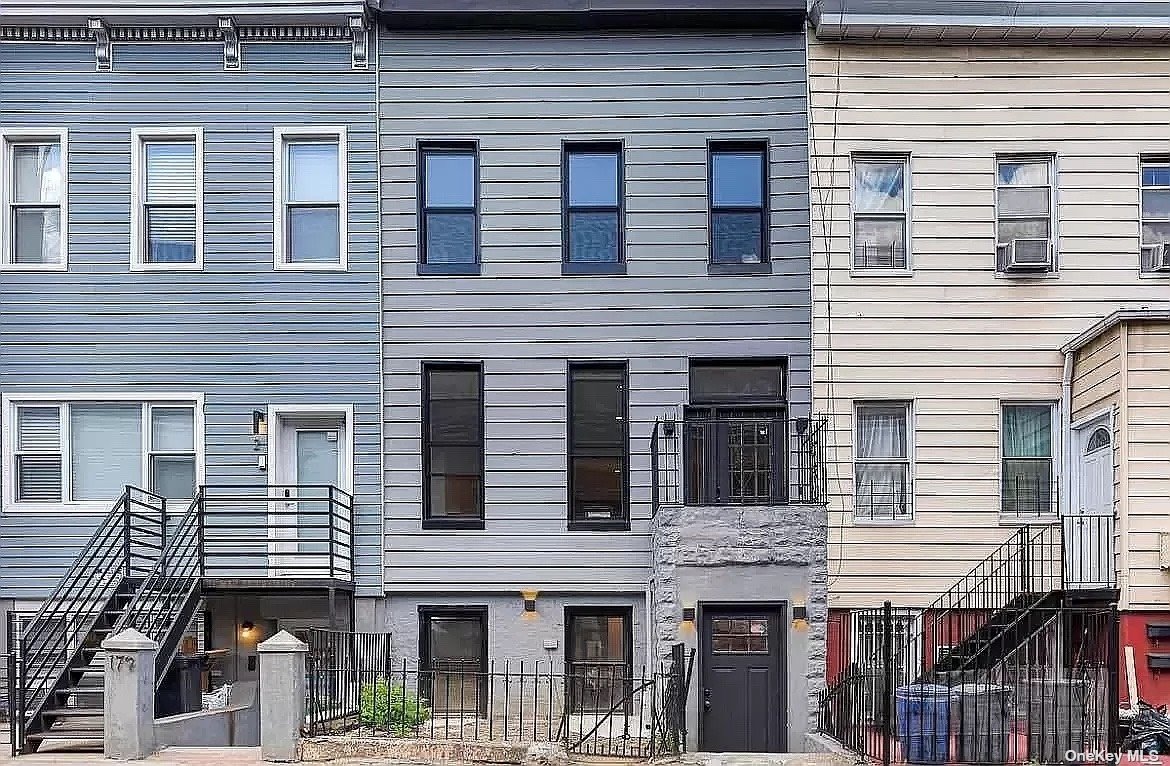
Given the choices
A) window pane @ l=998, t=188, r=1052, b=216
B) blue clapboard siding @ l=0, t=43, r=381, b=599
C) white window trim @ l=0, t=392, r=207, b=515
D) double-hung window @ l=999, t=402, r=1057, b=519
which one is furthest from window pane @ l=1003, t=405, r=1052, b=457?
white window trim @ l=0, t=392, r=207, b=515

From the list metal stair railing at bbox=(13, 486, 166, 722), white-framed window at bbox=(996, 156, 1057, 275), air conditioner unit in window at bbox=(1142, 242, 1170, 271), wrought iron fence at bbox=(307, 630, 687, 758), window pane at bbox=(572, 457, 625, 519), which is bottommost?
wrought iron fence at bbox=(307, 630, 687, 758)

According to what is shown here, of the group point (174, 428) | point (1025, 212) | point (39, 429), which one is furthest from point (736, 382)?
point (39, 429)

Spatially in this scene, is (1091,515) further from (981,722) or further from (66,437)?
(66,437)

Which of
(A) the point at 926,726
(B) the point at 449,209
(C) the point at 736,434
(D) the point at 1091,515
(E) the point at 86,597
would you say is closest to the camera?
(A) the point at 926,726

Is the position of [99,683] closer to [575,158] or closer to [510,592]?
[510,592]

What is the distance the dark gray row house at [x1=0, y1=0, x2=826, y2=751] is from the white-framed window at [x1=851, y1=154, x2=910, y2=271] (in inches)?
30.8

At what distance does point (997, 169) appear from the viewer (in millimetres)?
19641

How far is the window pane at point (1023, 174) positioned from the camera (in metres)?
19.7


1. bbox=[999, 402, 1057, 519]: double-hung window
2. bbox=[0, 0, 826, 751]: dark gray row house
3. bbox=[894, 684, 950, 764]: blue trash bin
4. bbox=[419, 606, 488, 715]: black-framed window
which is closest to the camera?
bbox=[894, 684, 950, 764]: blue trash bin

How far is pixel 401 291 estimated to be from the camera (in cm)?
1967

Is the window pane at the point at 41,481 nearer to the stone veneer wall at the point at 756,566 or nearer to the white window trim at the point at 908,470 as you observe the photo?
the stone veneer wall at the point at 756,566

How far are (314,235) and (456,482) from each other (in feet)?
13.0

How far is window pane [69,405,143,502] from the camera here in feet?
64.5

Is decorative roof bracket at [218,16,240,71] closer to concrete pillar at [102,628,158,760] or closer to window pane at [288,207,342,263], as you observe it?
window pane at [288,207,342,263]
